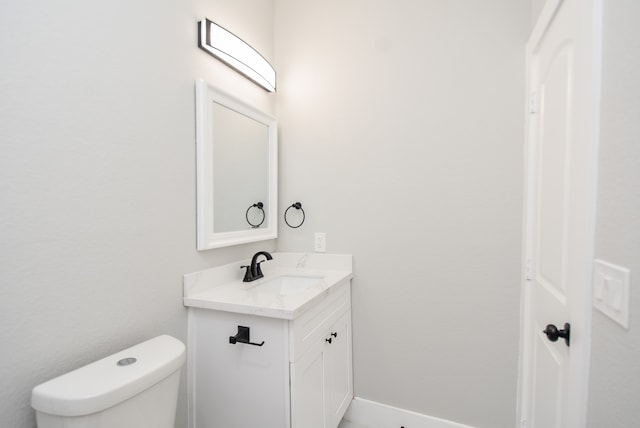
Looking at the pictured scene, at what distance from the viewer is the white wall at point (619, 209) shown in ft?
1.86

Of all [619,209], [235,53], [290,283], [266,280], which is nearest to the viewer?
[619,209]

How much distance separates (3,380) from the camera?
0.75 metres

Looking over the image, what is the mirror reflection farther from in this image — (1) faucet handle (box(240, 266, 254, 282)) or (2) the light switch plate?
(2) the light switch plate

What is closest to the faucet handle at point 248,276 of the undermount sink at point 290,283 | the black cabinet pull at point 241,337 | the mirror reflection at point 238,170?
the undermount sink at point 290,283

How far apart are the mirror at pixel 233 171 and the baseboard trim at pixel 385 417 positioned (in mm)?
1202

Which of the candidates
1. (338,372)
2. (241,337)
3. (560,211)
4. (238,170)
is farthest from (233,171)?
(560,211)

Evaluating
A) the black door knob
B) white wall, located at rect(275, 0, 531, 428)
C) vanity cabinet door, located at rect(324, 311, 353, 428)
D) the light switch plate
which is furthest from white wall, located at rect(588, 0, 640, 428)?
vanity cabinet door, located at rect(324, 311, 353, 428)

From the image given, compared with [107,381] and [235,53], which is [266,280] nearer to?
[107,381]

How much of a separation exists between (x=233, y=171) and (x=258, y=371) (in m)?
1.00

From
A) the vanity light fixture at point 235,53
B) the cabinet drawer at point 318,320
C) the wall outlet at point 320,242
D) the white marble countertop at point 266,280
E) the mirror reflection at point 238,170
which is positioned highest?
the vanity light fixture at point 235,53

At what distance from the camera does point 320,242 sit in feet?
6.23

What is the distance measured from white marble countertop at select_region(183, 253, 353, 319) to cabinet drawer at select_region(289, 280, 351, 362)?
0.05m

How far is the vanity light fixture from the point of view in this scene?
1373mm

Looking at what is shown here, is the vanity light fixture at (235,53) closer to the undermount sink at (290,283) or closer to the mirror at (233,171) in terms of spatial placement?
the mirror at (233,171)
